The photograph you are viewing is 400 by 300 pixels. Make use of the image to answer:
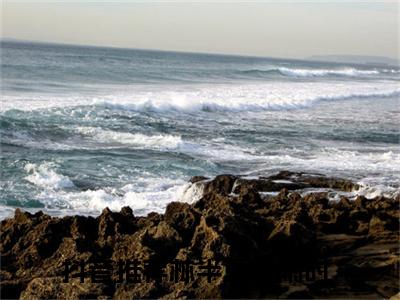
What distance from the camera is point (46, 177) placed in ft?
45.7

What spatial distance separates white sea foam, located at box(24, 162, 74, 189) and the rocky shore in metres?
5.28

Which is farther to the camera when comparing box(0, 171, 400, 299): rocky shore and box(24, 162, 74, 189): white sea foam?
box(24, 162, 74, 189): white sea foam

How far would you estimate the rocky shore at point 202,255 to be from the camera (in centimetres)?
630

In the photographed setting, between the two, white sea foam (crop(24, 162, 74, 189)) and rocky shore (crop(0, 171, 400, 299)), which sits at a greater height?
rocky shore (crop(0, 171, 400, 299))

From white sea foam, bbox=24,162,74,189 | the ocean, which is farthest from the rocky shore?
white sea foam, bbox=24,162,74,189

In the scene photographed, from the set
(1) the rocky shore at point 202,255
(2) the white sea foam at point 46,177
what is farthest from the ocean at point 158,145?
(1) the rocky shore at point 202,255

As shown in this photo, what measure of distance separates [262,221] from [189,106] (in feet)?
76.4

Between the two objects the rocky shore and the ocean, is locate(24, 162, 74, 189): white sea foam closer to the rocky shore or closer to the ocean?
the ocean

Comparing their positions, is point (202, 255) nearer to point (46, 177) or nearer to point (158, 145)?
point (46, 177)

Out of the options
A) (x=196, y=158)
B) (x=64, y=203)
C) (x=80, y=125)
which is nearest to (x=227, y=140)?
(x=196, y=158)

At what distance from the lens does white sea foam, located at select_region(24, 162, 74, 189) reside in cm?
1340

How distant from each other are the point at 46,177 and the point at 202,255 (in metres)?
8.21

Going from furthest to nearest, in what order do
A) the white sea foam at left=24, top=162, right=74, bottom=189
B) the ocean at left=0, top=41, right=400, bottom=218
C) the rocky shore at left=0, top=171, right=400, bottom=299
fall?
the white sea foam at left=24, top=162, right=74, bottom=189 → the ocean at left=0, top=41, right=400, bottom=218 → the rocky shore at left=0, top=171, right=400, bottom=299

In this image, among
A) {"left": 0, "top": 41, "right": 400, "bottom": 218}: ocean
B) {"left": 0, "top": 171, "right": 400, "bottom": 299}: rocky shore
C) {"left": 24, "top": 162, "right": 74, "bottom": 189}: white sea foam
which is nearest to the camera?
{"left": 0, "top": 171, "right": 400, "bottom": 299}: rocky shore
